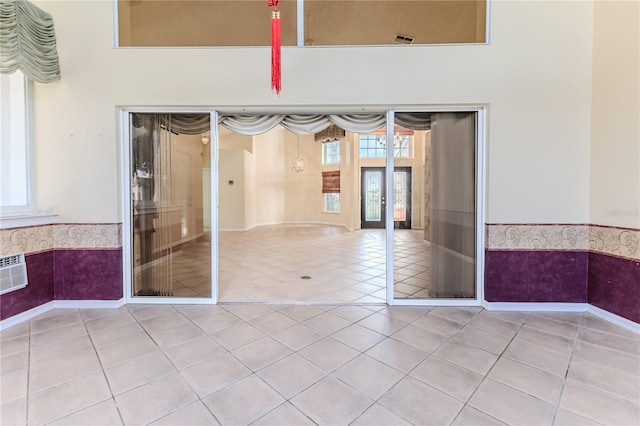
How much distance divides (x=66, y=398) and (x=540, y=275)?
3965mm

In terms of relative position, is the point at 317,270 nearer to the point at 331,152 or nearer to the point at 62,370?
the point at 62,370

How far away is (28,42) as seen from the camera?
8.80 feet

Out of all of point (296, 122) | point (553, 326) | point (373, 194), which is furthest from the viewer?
point (373, 194)

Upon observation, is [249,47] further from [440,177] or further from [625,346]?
[625,346]

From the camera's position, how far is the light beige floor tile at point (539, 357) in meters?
2.00

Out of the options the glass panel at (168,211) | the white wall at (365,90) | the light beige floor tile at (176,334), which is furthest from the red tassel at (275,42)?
the light beige floor tile at (176,334)

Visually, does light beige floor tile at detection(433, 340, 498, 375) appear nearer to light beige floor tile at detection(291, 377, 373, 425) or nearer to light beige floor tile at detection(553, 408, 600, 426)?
light beige floor tile at detection(553, 408, 600, 426)

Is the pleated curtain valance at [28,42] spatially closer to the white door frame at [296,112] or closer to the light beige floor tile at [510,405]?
the white door frame at [296,112]

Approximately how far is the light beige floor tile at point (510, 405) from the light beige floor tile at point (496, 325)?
841 mm

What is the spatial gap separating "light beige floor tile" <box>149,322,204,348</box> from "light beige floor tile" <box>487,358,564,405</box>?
2268 mm

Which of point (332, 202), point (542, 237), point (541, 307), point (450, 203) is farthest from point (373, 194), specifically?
point (541, 307)

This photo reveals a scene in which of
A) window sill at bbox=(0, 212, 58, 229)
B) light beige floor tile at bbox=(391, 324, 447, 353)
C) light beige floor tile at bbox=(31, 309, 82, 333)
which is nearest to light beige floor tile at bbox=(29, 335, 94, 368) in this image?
light beige floor tile at bbox=(31, 309, 82, 333)

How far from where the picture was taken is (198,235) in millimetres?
3271

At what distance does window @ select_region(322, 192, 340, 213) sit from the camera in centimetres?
1119
